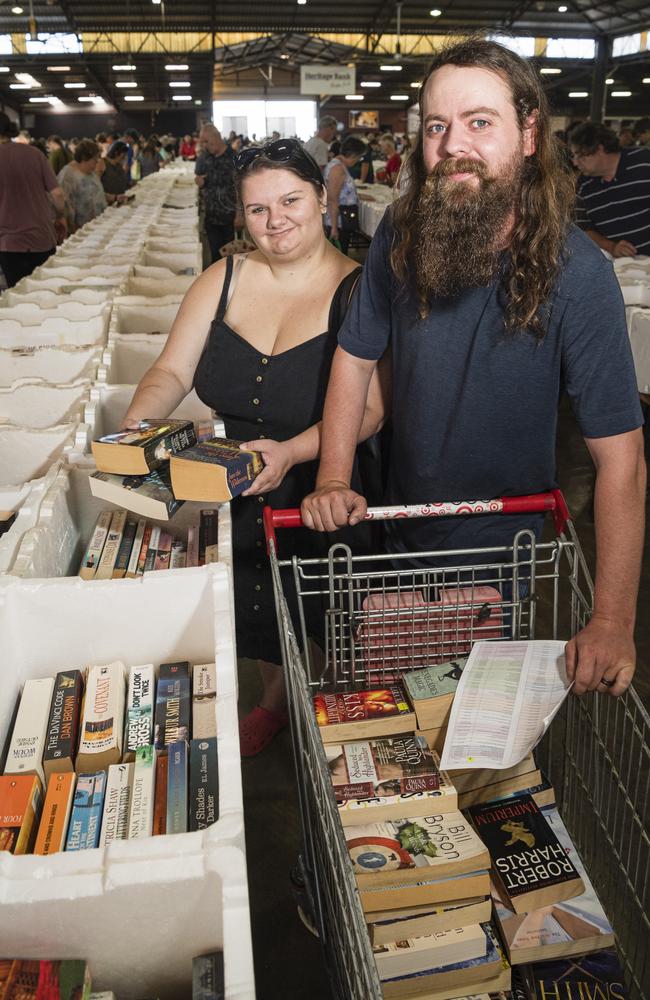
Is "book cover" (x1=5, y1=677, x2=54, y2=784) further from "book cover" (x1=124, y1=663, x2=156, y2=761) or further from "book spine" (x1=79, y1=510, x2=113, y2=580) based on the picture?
"book spine" (x1=79, y1=510, x2=113, y2=580)


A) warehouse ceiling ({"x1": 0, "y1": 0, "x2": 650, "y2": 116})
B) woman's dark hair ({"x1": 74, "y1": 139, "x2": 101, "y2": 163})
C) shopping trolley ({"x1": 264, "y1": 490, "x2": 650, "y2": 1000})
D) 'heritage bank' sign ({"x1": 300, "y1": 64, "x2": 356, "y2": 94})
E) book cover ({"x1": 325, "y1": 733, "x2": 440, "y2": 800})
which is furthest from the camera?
warehouse ceiling ({"x1": 0, "y1": 0, "x2": 650, "y2": 116})

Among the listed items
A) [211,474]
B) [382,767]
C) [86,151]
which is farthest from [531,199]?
[86,151]

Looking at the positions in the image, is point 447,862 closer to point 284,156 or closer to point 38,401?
point 284,156

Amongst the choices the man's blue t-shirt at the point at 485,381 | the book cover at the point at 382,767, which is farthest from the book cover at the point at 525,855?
the man's blue t-shirt at the point at 485,381

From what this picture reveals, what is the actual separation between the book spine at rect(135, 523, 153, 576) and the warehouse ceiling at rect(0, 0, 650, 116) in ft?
60.2

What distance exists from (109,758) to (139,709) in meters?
0.11

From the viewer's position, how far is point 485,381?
60.8 inches

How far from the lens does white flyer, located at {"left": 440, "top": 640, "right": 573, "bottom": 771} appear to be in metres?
1.41

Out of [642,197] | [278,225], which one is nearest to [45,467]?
[278,225]

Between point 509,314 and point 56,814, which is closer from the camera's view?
point 56,814

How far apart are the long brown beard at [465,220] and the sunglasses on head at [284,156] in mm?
475

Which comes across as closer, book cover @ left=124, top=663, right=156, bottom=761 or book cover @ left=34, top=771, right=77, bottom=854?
book cover @ left=34, top=771, right=77, bottom=854

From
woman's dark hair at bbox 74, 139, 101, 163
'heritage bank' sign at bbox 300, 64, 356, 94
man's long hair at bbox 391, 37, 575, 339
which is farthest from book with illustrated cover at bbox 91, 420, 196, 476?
'heritage bank' sign at bbox 300, 64, 356, 94

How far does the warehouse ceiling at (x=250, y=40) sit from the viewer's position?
2103 cm
